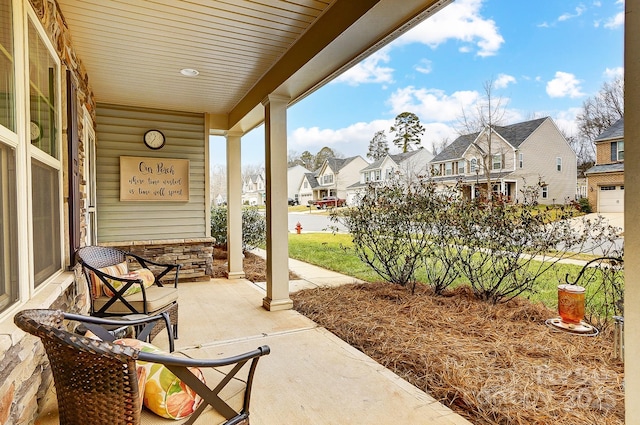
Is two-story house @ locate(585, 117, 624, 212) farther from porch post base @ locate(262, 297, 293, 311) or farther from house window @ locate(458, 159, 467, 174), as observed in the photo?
porch post base @ locate(262, 297, 293, 311)

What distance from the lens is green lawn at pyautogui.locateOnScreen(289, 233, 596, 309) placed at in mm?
4004

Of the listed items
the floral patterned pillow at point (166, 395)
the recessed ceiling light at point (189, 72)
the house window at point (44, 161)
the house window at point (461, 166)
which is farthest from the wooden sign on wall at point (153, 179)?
the floral patterned pillow at point (166, 395)

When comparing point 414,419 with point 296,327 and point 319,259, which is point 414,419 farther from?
point 319,259

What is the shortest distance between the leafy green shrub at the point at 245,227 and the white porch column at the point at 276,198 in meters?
3.84

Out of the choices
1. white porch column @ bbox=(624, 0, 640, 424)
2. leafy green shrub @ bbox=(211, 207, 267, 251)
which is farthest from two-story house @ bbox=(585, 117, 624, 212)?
leafy green shrub @ bbox=(211, 207, 267, 251)

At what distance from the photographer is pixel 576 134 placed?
304 cm

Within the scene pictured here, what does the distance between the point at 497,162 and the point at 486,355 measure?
6.77 feet

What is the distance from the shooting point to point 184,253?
18.6 feet

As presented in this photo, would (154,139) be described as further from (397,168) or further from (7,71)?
(7,71)

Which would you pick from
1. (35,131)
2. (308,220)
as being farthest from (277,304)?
(308,220)

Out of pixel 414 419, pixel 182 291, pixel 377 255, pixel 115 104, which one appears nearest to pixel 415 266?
pixel 377 255

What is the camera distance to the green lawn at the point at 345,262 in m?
4.00

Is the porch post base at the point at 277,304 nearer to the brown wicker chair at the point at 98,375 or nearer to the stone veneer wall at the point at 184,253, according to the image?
the stone veneer wall at the point at 184,253

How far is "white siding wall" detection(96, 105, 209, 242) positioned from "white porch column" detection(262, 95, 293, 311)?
2.10 meters
